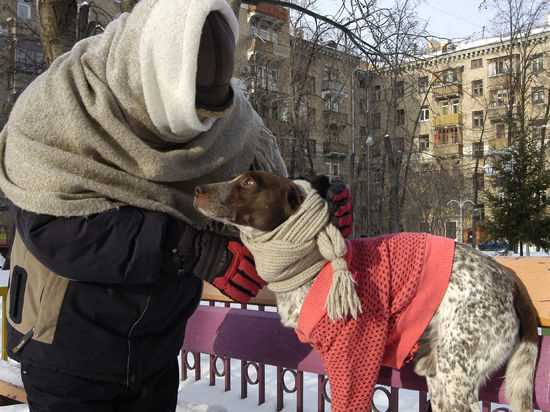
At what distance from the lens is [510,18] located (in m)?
24.5

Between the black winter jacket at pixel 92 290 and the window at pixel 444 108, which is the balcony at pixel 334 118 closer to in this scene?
the window at pixel 444 108

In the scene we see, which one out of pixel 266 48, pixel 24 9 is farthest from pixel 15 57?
pixel 24 9

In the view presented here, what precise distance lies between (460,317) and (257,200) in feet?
2.83

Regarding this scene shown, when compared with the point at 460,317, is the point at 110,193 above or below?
above

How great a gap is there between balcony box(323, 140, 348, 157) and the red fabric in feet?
84.4

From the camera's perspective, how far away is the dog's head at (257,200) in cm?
195

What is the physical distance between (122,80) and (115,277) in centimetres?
61

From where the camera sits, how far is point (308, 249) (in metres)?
1.97

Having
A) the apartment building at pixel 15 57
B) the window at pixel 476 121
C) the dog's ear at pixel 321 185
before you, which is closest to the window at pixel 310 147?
the apartment building at pixel 15 57

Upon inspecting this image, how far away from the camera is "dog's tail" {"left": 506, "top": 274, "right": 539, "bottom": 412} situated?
6.86ft

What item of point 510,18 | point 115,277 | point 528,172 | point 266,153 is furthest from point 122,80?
point 510,18

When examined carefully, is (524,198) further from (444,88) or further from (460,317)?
(460,317)

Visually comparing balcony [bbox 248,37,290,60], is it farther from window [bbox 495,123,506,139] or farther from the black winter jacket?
window [bbox 495,123,506,139]

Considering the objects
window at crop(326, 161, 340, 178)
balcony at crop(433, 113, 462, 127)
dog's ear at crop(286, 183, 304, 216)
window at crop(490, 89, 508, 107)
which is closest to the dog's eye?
dog's ear at crop(286, 183, 304, 216)
